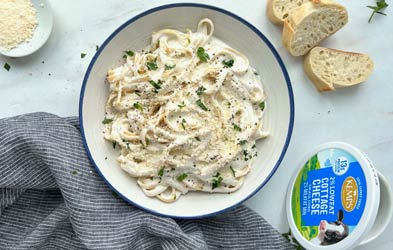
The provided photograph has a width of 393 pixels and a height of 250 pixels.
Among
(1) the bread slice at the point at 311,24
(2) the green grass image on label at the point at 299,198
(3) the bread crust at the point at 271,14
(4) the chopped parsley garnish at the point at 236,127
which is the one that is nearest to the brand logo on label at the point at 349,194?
(2) the green grass image on label at the point at 299,198

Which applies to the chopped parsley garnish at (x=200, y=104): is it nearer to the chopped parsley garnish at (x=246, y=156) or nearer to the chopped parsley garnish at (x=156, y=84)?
the chopped parsley garnish at (x=156, y=84)

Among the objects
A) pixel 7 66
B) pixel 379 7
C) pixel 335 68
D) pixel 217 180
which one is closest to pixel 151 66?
pixel 217 180

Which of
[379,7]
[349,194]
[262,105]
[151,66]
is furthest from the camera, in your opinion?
[379,7]

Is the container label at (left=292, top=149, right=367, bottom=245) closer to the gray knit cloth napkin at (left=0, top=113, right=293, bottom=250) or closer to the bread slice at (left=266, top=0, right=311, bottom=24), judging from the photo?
the gray knit cloth napkin at (left=0, top=113, right=293, bottom=250)

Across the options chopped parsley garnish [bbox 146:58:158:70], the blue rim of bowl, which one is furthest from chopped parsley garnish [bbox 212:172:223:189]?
chopped parsley garnish [bbox 146:58:158:70]

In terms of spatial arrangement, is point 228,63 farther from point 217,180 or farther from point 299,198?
point 299,198

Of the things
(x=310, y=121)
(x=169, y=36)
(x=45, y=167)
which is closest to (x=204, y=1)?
(x=169, y=36)

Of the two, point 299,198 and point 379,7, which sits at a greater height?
point 379,7
